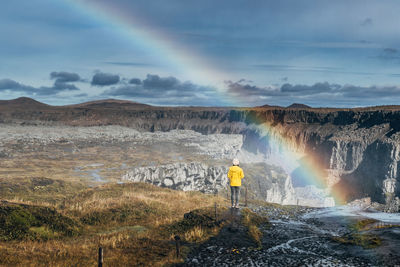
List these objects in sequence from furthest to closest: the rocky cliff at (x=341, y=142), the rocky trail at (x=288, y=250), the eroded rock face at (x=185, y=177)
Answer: the rocky cliff at (x=341, y=142)
the eroded rock face at (x=185, y=177)
the rocky trail at (x=288, y=250)

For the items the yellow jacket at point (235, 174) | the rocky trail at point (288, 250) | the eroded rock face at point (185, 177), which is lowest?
the eroded rock face at point (185, 177)

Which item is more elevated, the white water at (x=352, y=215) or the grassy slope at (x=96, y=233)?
the grassy slope at (x=96, y=233)

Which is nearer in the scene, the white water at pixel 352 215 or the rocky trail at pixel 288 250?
the rocky trail at pixel 288 250

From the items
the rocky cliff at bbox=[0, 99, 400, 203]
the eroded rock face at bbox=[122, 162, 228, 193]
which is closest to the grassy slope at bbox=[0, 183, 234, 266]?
the eroded rock face at bbox=[122, 162, 228, 193]

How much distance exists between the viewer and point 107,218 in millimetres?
22297

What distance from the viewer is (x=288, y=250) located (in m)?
15.9

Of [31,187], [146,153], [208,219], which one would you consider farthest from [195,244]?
[146,153]

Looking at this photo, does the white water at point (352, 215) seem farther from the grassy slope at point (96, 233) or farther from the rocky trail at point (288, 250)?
the grassy slope at point (96, 233)

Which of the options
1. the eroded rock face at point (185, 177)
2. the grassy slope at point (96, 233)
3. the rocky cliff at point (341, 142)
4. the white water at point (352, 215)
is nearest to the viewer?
the grassy slope at point (96, 233)

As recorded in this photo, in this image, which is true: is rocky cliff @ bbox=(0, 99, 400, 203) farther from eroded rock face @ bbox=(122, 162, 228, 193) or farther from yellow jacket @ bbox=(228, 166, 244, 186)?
yellow jacket @ bbox=(228, 166, 244, 186)

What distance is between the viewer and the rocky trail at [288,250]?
538 inches

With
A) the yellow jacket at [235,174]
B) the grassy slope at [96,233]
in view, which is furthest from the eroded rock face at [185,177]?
the yellow jacket at [235,174]

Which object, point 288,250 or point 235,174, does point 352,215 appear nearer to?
point 235,174

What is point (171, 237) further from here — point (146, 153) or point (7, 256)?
point (146, 153)
